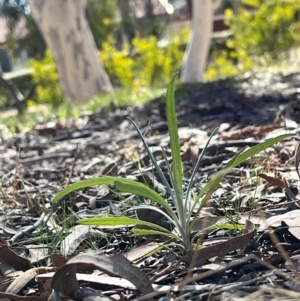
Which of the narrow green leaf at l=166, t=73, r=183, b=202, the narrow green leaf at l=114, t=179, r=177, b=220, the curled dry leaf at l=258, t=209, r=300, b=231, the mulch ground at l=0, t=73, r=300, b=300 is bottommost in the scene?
the mulch ground at l=0, t=73, r=300, b=300

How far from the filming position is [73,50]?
8664mm

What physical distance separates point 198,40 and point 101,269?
724 cm

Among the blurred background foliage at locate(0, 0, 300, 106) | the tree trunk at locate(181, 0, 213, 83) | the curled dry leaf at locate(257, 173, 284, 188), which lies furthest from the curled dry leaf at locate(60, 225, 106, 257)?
the blurred background foliage at locate(0, 0, 300, 106)

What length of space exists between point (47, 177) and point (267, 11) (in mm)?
9680

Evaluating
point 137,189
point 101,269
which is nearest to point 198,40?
point 137,189

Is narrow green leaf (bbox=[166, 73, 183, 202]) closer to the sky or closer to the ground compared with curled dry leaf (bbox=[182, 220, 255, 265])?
closer to the sky

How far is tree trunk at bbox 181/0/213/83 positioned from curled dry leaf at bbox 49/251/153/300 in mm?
6721

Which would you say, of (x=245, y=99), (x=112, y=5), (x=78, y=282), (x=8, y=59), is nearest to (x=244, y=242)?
(x=78, y=282)

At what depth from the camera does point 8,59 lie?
38.5 meters

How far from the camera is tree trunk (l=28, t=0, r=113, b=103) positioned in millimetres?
8445

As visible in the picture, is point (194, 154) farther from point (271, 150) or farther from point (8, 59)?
point (8, 59)

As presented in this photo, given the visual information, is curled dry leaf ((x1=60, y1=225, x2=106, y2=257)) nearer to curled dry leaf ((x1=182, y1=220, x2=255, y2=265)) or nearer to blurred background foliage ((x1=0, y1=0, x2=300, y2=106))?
curled dry leaf ((x1=182, y1=220, x2=255, y2=265))

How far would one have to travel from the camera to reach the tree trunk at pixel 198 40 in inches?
309

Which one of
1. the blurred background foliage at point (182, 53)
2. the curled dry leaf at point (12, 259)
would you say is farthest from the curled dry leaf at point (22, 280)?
the blurred background foliage at point (182, 53)
